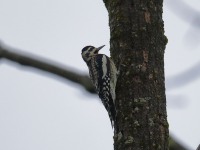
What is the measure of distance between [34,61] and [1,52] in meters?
0.15

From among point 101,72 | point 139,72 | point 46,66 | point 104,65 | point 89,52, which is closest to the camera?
point 46,66

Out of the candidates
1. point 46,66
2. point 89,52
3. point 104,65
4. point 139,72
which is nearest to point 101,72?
point 104,65

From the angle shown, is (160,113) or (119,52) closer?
(160,113)

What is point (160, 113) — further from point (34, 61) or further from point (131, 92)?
point (34, 61)

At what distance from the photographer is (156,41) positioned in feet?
12.8

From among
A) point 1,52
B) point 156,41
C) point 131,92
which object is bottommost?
point 1,52

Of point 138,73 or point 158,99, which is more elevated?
point 138,73

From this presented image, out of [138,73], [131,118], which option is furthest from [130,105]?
[138,73]

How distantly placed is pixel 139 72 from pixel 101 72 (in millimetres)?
1753

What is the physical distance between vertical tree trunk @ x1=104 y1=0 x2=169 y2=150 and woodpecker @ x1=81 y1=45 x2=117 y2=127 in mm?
399

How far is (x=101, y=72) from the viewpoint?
554 cm

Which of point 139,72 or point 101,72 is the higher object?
point 101,72

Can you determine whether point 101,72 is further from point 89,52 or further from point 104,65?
point 89,52

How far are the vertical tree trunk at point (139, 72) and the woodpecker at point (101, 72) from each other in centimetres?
40
